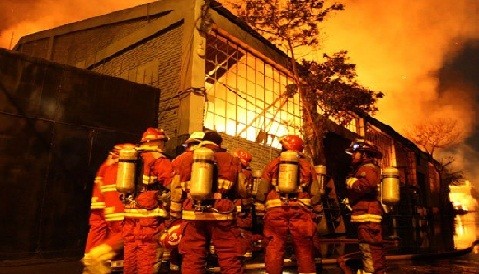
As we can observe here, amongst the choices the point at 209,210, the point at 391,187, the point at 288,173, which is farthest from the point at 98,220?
the point at 391,187

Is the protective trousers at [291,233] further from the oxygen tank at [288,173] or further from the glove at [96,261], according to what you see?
the glove at [96,261]

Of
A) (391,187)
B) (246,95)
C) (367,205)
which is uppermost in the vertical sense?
(246,95)

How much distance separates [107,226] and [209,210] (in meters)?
2.89

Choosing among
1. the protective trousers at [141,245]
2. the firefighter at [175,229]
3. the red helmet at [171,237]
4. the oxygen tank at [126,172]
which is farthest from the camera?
the red helmet at [171,237]

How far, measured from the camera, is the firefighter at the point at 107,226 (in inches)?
226

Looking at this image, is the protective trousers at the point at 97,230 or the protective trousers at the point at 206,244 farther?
the protective trousers at the point at 97,230

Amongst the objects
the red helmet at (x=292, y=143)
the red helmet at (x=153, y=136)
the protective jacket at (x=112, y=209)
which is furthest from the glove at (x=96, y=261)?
the red helmet at (x=292, y=143)

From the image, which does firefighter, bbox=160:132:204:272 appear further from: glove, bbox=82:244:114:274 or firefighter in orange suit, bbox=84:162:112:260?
firefighter in orange suit, bbox=84:162:112:260

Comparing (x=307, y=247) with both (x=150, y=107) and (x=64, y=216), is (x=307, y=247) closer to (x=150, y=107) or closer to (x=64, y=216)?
(x=64, y=216)

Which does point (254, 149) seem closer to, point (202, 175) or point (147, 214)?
point (147, 214)

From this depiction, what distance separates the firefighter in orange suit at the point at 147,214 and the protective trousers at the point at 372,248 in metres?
2.82

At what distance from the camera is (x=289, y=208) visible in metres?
4.84

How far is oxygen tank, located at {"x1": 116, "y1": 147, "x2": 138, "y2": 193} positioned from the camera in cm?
514

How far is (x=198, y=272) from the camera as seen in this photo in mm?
3877
